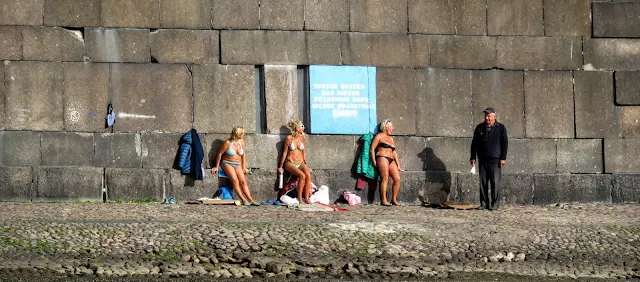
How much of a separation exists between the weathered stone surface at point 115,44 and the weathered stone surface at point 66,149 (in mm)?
1344

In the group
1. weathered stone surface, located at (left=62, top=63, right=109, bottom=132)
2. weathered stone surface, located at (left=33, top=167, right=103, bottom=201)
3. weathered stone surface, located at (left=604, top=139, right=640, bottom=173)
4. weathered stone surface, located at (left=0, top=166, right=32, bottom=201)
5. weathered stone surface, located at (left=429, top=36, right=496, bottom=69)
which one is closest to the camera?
weathered stone surface, located at (left=0, top=166, right=32, bottom=201)

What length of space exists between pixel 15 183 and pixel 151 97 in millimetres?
2570

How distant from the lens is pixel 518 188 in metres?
18.4

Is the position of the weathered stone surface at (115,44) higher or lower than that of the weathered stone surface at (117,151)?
higher

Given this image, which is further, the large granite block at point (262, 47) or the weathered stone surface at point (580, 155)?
the weathered stone surface at point (580, 155)

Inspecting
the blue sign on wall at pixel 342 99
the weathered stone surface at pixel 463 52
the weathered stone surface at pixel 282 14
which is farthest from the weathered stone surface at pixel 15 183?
the weathered stone surface at pixel 463 52

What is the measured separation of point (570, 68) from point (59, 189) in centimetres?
898

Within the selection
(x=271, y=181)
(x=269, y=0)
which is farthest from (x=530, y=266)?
(x=269, y=0)

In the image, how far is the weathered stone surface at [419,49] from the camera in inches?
718

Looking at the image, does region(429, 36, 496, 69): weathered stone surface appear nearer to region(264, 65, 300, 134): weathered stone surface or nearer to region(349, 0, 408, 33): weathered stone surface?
region(349, 0, 408, 33): weathered stone surface

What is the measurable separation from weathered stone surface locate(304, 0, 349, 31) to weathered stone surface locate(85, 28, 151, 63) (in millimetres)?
2816

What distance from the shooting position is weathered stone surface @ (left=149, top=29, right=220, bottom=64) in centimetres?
1750

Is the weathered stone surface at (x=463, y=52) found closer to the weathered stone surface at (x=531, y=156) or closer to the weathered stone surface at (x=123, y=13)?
the weathered stone surface at (x=531, y=156)

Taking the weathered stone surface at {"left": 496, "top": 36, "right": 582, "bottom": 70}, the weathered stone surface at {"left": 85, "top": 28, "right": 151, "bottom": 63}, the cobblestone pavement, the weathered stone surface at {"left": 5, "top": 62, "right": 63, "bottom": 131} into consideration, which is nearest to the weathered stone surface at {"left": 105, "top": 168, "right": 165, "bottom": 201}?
the cobblestone pavement
